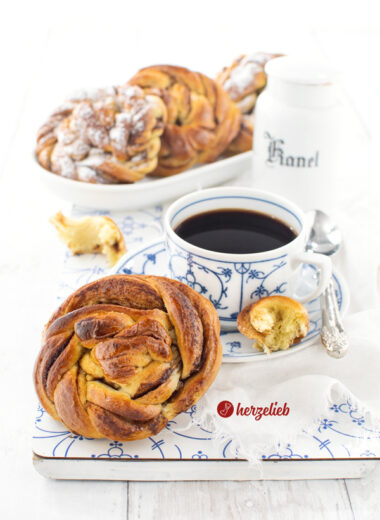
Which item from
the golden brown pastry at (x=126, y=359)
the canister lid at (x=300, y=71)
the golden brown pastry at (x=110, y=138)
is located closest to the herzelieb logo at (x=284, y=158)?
the canister lid at (x=300, y=71)

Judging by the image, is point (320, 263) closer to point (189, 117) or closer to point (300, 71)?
point (300, 71)

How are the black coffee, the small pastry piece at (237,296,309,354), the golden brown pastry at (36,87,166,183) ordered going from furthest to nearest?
the golden brown pastry at (36,87,166,183)
the black coffee
the small pastry piece at (237,296,309,354)

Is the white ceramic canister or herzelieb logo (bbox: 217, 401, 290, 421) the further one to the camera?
the white ceramic canister

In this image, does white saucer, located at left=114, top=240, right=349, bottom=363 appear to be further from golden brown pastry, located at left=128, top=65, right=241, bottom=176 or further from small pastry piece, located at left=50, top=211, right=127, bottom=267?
golden brown pastry, located at left=128, top=65, right=241, bottom=176

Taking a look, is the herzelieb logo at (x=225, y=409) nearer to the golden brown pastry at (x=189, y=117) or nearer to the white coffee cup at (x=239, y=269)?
the white coffee cup at (x=239, y=269)

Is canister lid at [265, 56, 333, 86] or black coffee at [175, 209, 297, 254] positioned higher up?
canister lid at [265, 56, 333, 86]

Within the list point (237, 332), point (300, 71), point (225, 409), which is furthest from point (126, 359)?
point (300, 71)

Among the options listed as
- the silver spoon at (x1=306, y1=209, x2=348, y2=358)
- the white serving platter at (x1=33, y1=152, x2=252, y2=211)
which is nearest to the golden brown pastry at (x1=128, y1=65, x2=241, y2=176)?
the white serving platter at (x1=33, y1=152, x2=252, y2=211)
